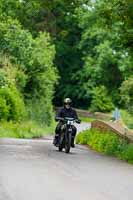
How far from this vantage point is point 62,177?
608 inches

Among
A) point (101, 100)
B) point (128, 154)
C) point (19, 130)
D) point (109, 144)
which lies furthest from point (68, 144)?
point (101, 100)

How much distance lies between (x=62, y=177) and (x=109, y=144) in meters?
9.43

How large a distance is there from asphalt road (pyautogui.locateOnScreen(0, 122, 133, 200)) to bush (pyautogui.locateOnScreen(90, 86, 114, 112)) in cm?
5260

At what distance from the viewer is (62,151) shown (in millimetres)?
24094

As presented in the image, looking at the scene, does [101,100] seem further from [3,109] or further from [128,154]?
[128,154]

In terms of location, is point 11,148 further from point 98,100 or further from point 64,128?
point 98,100

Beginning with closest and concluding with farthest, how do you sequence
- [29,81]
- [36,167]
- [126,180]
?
1. [126,180]
2. [36,167]
3. [29,81]

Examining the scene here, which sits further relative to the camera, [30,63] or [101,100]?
[101,100]

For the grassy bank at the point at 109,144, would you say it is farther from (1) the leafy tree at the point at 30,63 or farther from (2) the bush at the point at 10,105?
(1) the leafy tree at the point at 30,63

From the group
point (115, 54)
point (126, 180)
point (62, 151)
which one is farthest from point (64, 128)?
Answer: point (115, 54)

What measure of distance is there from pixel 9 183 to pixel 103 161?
6942mm

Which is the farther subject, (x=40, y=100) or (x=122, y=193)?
(x=40, y=100)

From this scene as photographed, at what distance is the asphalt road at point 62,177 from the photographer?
41.9 ft

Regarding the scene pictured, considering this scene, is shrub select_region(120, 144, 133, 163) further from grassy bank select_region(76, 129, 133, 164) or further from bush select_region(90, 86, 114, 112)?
bush select_region(90, 86, 114, 112)
